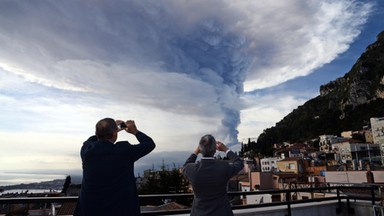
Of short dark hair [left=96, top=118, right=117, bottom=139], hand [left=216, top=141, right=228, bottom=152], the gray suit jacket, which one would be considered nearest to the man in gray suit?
the gray suit jacket

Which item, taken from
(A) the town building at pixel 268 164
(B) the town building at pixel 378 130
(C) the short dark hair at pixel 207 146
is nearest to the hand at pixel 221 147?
(C) the short dark hair at pixel 207 146

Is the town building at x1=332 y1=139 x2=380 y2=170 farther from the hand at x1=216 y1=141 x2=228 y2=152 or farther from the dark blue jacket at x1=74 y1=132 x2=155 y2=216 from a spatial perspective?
the dark blue jacket at x1=74 y1=132 x2=155 y2=216

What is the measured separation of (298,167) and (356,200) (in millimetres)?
44776

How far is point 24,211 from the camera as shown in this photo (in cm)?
293

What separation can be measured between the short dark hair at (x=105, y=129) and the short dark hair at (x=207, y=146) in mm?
760

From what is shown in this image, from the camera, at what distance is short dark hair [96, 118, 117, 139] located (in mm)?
1959

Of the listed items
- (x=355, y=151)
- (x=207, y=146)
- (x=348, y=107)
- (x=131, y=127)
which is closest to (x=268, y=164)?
(x=355, y=151)

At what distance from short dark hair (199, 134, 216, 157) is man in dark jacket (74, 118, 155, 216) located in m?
0.53

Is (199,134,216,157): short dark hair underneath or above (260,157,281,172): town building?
underneath

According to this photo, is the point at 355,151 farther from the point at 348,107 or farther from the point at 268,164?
the point at 348,107

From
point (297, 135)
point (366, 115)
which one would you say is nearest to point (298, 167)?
point (366, 115)

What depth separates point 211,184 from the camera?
7.44 feet

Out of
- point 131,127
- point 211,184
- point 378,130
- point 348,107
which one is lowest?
point 211,184

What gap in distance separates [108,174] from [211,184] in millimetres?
826
